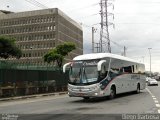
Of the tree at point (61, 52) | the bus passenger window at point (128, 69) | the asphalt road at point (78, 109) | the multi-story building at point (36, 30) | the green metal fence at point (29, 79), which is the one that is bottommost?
the asphalt road at point (78, 109)

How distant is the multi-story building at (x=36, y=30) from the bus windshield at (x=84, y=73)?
108038 millimetres

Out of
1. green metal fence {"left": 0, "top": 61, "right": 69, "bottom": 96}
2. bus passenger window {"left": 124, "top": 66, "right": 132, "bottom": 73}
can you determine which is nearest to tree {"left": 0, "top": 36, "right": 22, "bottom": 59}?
green metal fence {"left": 0, "top": 61, "right": 69, "bottom": 96}

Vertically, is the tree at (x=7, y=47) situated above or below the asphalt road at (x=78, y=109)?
above

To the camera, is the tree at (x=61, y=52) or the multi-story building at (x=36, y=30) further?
the multi-story building at (x=36, y=30)

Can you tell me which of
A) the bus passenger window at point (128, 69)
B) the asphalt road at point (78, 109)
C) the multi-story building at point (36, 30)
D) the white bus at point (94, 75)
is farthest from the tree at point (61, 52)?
the asphalt road at point (78, 109)

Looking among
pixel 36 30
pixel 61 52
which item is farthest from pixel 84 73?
pixel 36 30

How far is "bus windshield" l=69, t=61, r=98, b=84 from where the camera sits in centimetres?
2228

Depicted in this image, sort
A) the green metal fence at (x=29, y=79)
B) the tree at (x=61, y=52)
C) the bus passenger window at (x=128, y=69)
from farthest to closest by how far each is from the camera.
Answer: the tree at (x=61, y=52)
the green metal fence at (x=29, y=79)
the bus passenger window at (x=128, y=69)

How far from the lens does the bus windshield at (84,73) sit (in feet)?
73.1

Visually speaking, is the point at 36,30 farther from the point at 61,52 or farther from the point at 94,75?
the point at 94,75

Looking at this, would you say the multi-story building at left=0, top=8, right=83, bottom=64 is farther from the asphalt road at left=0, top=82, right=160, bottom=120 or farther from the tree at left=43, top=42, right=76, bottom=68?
the asphalt road at left=0, top=82, right=160, bottom=120

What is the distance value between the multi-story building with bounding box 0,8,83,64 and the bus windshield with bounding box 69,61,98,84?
354 feet

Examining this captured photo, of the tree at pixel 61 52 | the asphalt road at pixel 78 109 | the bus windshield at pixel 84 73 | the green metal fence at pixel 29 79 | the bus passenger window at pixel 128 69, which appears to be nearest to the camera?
the asphalt road at pixel 78 109

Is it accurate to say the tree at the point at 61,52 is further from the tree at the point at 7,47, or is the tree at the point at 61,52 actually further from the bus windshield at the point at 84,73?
the bus windshield at the point at 84,73
